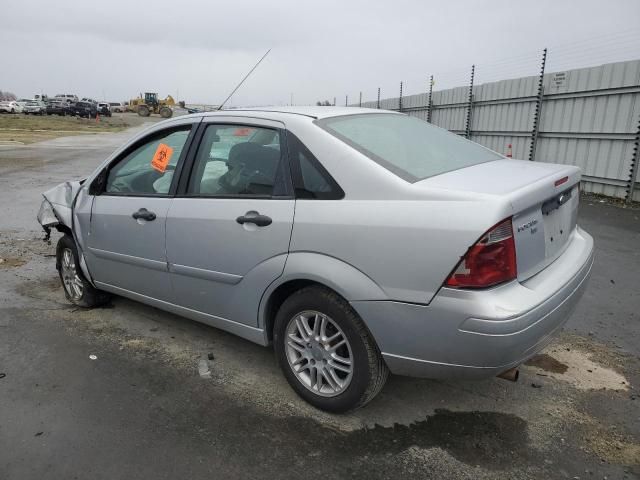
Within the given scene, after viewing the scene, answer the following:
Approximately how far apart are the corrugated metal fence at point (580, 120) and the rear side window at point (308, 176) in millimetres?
8367

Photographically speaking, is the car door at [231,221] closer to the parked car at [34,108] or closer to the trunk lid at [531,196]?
the trunk lid at [531,196]

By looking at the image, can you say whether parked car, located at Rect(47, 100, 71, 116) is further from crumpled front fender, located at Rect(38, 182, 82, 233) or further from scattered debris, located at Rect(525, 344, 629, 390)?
scattered debris, located at Rect(525, 344, 629, 390)

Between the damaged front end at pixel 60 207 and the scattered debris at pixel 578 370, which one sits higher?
the damaged front end at pixel 60 207

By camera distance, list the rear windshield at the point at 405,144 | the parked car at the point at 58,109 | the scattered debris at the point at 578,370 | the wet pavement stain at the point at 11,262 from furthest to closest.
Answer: the parked car at the point at 58,109
the wet pavement stain at the point at 11,262
the scattered debris at the point at 578,370
the rear windshield at the point at 405,144

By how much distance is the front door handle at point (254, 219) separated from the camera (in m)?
2.78

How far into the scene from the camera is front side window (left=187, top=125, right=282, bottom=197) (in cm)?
293

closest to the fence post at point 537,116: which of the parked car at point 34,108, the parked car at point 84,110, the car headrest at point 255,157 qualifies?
the car headrest at point 255,157

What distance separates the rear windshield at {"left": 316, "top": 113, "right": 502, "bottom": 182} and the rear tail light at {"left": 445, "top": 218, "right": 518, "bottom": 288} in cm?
51

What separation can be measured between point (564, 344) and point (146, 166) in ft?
11.0

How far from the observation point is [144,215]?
11.3ft

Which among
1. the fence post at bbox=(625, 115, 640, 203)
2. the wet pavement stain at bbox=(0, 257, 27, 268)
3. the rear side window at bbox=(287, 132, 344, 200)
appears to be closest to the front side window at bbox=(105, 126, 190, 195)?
the rear side window at bbox=(287, 132, 344, 200)

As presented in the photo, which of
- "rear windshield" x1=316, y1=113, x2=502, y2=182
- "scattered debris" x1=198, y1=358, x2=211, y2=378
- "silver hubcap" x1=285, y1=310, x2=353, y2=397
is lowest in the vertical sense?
"scattered debris" x1=198, y1=358, x2=211, y2=378

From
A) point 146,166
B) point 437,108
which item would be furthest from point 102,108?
point 146,166

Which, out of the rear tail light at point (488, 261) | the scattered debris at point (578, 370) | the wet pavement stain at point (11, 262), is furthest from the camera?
the wet pavement stain at point (11, 262)
